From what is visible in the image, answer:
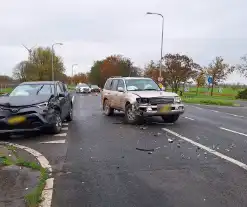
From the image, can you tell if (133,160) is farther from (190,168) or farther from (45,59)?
(45,59)

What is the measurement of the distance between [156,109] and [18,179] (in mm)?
6590

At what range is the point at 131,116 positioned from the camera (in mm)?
11445

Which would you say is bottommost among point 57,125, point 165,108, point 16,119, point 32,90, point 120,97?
point 57,125

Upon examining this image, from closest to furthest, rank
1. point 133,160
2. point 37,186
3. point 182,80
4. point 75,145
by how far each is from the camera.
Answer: point 37,186
point 133,160
point 75,145
point 182,80

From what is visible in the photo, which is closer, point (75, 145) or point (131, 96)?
point (75, 145)

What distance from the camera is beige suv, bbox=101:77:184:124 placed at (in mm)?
10875

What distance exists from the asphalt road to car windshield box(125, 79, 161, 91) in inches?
120

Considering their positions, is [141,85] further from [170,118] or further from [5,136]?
[5,136]

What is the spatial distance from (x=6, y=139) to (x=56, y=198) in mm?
4990

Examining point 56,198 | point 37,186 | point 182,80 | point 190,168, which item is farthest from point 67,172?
point 182,80

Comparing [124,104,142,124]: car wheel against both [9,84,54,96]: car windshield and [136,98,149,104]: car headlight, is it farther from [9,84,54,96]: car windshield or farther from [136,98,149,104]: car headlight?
[9,84,54,96]: car windshield

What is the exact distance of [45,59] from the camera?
225 feet

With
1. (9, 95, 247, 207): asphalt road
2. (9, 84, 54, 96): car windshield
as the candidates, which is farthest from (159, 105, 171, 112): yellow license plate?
(9, 84, 54, 96): car windshield

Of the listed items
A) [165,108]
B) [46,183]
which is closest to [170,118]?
[165,108]
